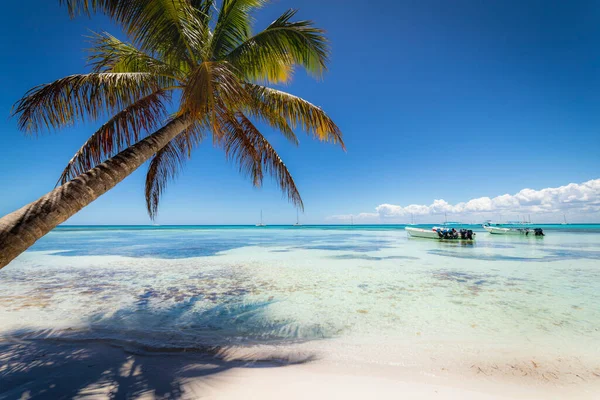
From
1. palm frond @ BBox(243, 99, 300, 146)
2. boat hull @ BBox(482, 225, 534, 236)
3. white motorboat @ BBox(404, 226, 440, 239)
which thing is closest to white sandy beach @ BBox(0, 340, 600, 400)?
palm frond @ BBox(243, 99, 300, 146)

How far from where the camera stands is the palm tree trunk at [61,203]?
200 cm

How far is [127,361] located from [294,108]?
4.89 metres

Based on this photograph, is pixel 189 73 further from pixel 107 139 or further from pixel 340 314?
pixel 340 314

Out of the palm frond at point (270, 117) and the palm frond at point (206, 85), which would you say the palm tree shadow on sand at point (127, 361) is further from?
the palm frond at point (270, 117)

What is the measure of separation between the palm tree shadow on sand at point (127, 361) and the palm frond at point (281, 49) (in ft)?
15.4

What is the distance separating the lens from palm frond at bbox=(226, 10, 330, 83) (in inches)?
169

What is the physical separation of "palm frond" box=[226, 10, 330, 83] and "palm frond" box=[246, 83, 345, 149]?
345 millimetres

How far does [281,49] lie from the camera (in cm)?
Answer: 451

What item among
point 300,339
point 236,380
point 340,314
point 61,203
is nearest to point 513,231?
point 340,314

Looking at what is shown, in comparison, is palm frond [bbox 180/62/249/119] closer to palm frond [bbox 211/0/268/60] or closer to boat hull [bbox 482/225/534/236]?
palm frond [bbox 211/0/268/60]

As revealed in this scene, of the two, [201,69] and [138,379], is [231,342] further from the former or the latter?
[201,69]

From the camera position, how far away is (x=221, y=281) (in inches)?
318

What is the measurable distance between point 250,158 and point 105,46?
3.46 m

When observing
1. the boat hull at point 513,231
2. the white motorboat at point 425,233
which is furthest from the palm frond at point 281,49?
the boat hull at point 513,231
